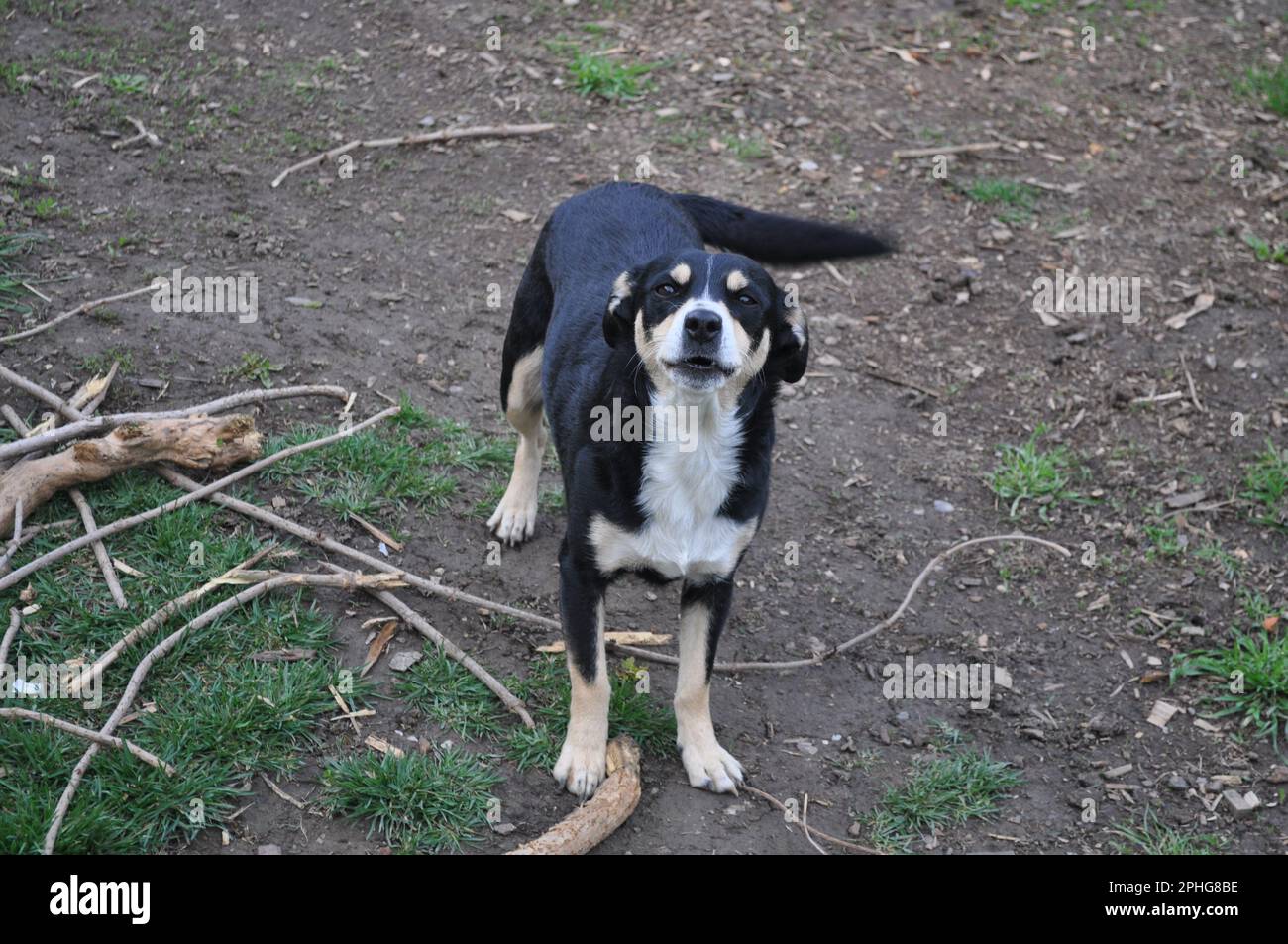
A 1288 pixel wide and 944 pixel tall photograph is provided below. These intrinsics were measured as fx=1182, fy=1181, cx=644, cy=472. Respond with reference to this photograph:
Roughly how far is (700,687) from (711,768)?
0.26 meters

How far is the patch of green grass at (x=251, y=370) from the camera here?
4961 millimetres

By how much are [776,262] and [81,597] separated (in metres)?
2.69

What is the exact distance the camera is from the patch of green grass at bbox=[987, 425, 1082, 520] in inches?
206

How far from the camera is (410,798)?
138 inches

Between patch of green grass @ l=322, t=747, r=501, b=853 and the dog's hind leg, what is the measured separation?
1.25 meters

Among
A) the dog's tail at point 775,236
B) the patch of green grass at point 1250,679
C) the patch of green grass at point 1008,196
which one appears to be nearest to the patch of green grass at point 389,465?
the dog's tail at point 775,236

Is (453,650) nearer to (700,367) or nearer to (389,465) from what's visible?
(389,465)

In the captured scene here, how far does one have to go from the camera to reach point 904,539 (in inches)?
197

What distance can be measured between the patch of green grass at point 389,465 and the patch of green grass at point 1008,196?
343 cm

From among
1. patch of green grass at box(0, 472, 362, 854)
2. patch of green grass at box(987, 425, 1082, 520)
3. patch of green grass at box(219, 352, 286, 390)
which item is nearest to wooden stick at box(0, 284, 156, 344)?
patch of green grass at box(219, 352, 286, 390)
